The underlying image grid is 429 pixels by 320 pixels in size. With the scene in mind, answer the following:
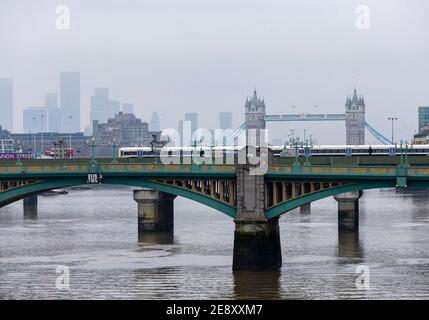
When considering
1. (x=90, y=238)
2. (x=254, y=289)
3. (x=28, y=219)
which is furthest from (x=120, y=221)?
(x=254, y=289)

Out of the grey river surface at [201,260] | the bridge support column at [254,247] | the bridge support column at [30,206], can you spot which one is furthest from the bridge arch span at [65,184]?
the bridge support column at [30,206]

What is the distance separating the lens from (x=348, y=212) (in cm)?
9788

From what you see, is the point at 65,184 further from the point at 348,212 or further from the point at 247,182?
the point at 348,212

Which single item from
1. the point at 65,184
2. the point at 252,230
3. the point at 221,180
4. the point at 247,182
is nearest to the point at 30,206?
the point at 65,184

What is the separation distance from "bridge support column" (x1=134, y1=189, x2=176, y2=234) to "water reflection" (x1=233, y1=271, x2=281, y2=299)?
30361 mm

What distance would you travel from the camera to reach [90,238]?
3738 inches

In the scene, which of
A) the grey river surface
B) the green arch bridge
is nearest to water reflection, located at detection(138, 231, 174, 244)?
the grey river surface

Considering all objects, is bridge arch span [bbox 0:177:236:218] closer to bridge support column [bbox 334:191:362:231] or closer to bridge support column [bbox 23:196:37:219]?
bridge support column [bbox 334:191:362:231]

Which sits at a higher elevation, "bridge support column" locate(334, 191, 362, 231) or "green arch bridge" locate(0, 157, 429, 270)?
"green arch bridge" locate(0, 157, 429, 270)

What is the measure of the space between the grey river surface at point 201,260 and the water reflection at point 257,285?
0.06 m

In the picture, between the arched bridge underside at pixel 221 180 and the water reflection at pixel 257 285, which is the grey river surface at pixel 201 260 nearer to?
the water reflection at pixel 257 285

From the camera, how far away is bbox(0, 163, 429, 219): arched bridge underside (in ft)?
225

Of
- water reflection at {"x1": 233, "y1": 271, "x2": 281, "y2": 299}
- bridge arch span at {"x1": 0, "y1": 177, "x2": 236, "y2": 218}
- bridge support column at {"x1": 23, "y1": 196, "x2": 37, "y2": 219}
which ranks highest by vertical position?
bridge arch span at {"x1": 0, "y1": 177, "x2": 236, "y2": 218}

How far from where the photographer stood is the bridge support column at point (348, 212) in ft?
318
